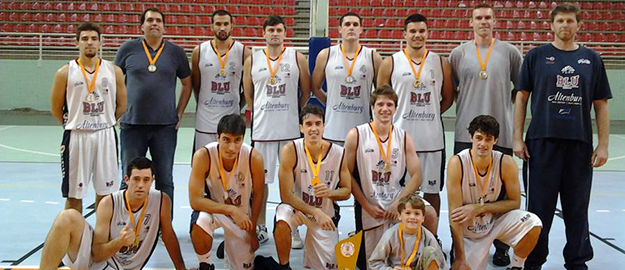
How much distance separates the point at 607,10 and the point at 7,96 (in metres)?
14.8

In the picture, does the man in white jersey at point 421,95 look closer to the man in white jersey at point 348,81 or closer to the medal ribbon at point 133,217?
the man in white jersey at point 348,81

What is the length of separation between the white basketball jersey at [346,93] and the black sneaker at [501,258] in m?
1.45

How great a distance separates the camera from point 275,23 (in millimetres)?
5207

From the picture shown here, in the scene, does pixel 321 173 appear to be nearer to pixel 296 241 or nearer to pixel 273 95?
pixel 296 241

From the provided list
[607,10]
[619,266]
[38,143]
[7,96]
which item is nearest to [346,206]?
[619,266]

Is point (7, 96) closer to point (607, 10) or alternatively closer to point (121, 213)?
point (121, 213)

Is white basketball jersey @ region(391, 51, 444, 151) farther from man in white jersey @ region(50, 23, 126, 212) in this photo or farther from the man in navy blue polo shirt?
man in white jersey @ region(50, 23, 126, 212)

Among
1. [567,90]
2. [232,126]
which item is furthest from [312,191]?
[567,90]

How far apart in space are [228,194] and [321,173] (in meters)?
0.67

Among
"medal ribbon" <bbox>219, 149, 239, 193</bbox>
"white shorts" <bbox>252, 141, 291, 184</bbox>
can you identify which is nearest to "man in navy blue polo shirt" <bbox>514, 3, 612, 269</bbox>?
"white shorts" <bbox>252, 141, 291, 184</bbox>

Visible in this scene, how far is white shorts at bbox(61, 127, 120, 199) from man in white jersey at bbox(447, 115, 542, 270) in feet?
8.22

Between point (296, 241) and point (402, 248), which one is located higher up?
point (402, 248)

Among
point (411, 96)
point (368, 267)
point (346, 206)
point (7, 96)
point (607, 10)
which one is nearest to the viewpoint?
point (368, 267)

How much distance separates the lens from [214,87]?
5.41m
